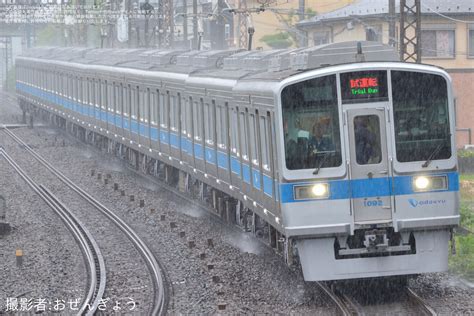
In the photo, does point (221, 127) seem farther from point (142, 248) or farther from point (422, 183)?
point (422, 183)

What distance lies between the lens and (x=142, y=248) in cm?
1477

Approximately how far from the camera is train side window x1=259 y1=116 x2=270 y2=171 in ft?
37.8

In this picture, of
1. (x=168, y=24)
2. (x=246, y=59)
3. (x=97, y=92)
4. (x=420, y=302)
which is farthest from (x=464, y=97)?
(x=420, y=302)

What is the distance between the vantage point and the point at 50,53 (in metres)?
42.5

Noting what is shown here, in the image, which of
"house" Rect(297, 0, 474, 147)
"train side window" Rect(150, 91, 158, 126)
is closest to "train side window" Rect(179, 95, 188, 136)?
"train side window" Rect(150, 91, 158, 126)

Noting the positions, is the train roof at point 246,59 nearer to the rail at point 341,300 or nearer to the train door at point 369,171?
the train door at point 369,171

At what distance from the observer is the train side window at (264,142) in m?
11.5

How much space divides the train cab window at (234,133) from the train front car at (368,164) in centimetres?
342

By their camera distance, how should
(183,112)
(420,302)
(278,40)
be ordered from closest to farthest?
(420,302), (183,112), (278,40)

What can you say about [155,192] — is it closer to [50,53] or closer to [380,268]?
[380,268]

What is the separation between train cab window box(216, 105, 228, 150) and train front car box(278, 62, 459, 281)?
4469 millimetres

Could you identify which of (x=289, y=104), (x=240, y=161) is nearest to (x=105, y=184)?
(x=240, y=161)

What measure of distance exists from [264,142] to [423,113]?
1918mm

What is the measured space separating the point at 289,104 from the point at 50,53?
33.1 m
